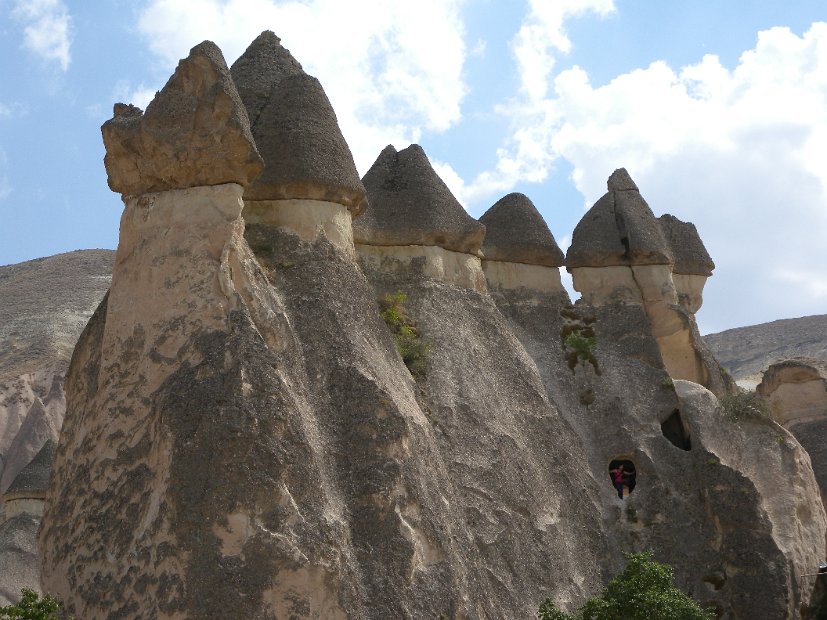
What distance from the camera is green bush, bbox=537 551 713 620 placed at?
14.2m

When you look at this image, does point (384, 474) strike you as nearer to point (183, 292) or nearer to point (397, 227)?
point (183, 292)

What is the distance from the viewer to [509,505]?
16250 mm

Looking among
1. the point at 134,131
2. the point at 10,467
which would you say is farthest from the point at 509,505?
the point at 10,467

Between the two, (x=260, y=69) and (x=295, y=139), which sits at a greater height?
(x=260, y=69)

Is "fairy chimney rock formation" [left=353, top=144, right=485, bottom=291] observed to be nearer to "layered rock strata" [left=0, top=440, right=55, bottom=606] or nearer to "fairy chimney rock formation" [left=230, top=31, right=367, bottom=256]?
"fairy chimney rock formation" [left=230, top=31, right=367, bottom=256]

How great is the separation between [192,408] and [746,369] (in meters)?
51.5

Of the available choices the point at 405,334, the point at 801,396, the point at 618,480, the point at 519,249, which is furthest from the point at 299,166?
the point at 801,396

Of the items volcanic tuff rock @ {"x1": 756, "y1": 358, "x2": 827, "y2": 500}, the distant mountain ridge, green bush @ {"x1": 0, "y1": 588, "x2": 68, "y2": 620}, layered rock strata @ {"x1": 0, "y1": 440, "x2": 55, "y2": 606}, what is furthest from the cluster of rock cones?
the distant mountain ridge

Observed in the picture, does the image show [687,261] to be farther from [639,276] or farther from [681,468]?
[681,468]

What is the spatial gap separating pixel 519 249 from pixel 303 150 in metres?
7.46

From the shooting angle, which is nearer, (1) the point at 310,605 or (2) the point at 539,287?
(1) the point at 310,605

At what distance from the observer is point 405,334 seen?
56.9 ft

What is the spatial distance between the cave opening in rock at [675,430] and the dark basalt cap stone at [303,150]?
8134 mm

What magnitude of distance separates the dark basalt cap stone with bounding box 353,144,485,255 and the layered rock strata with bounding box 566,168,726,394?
170 inches
